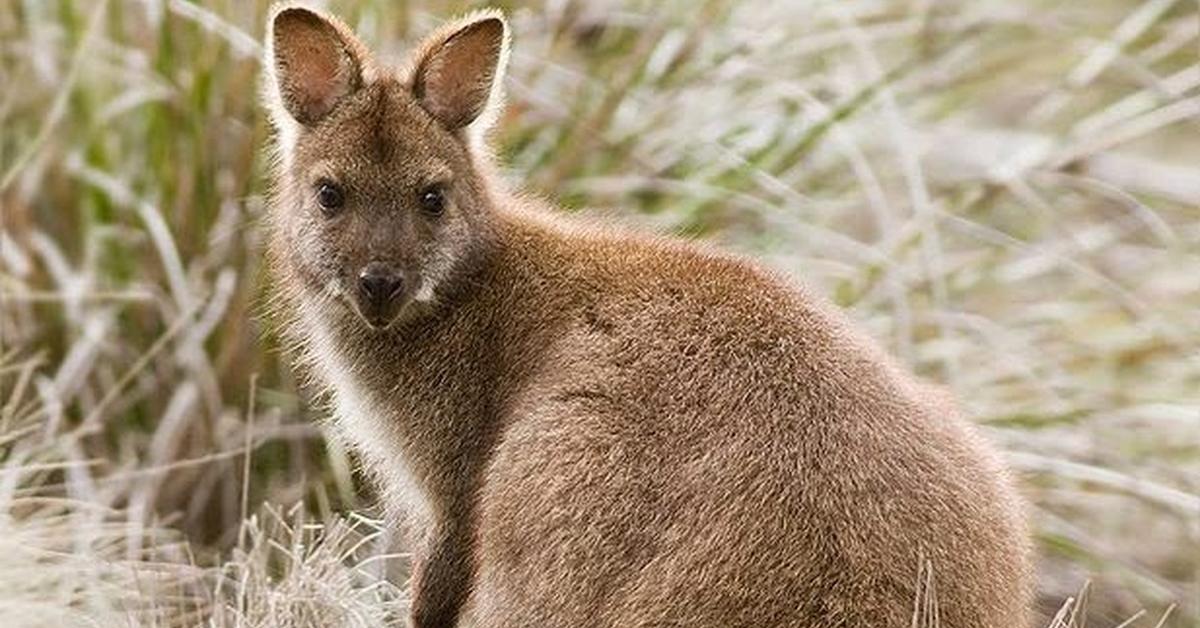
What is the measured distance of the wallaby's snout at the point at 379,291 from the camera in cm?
487

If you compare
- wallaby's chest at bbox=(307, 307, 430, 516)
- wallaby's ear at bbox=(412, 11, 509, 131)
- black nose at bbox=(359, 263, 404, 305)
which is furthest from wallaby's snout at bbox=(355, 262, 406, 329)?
wallaby's ear at bbox=(412, 11, 509, 131)

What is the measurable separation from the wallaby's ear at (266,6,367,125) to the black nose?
449 millimetres

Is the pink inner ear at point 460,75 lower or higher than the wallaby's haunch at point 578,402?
higher

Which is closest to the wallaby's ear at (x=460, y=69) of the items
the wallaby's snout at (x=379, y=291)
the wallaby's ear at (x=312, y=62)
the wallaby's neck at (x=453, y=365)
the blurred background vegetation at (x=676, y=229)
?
the wallaby's ear at (x=312, y=62)

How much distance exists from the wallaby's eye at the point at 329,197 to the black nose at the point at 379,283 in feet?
0.60

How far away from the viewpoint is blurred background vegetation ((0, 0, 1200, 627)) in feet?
22.0

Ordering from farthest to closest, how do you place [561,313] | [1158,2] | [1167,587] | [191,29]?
[1158,2], [191,29], [1167,587], [561,313]

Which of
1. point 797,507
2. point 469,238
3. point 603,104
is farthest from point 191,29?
point 797,507

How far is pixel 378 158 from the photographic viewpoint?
499 cm

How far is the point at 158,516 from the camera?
6797 millimetres

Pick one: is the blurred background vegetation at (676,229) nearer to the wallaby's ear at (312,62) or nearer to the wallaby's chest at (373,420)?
the wallaby's chest at (373,420)

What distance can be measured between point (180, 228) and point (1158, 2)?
118 inches

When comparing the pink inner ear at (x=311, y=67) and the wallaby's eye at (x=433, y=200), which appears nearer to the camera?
the wallaby's eye at (x=433, y=200)

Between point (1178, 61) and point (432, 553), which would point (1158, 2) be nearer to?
point (1178, 61)
